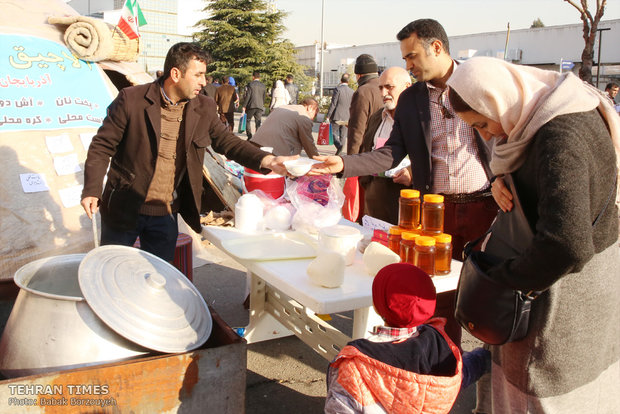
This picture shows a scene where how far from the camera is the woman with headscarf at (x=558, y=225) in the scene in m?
1.47

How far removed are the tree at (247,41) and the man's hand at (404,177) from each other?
1203 inches

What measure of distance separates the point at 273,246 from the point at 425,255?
83cm

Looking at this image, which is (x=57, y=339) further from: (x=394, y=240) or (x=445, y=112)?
(x=445, y=112)

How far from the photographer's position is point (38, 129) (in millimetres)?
4477

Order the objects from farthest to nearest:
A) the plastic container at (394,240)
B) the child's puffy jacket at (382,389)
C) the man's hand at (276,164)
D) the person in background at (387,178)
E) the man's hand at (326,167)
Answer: the person in background at (387,178) < the man's hand at (276,164) < the man's hand at (326,167) < the plastic container at (394,240) < the child's puffy jacket at (382,389)

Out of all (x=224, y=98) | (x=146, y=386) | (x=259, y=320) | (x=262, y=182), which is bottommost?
(x=259, y=320)

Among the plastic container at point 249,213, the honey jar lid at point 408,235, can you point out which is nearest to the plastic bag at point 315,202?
the plastic container at point 249,213

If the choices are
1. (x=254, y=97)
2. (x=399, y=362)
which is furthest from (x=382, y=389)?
(x=254, y=97)

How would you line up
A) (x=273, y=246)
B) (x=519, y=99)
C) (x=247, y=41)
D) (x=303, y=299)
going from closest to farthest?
(x=519, y=99), (x=303, y=299), (x=273, y=246), (x=247, y=41)

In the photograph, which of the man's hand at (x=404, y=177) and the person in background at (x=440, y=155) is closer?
the person in background at (x=440, y=155)

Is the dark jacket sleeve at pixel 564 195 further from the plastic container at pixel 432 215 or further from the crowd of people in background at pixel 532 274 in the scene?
the plastic container at pixel 432 215

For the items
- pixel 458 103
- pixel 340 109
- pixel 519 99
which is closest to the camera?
pixel 519 99

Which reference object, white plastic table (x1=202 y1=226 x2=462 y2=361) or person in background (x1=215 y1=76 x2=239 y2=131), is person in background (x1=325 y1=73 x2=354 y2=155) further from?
white plastic table (x1=202 y1=226 x2=462 y2=361)

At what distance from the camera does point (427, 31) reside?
2.84m
